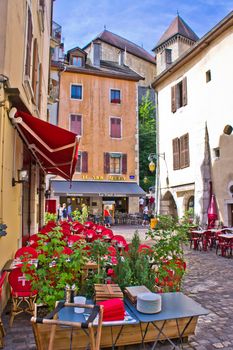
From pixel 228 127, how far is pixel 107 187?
481 inches

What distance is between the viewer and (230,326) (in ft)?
13.8

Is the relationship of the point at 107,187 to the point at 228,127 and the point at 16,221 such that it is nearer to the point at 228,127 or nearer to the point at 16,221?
the point at 228,127

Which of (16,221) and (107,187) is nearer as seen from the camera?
(16,221)

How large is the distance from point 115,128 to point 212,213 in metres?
14.1

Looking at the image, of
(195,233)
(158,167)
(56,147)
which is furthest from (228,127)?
(56,147)

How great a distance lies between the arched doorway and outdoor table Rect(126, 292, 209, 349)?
1531 cm

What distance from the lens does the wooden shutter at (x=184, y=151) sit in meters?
16.2

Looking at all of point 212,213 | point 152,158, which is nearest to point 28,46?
point 212,213

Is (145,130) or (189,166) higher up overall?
(145,130)

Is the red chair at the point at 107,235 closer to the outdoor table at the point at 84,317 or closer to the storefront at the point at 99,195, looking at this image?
the outdoor table at the point at 84,317

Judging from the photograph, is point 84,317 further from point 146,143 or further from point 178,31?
point 178,31

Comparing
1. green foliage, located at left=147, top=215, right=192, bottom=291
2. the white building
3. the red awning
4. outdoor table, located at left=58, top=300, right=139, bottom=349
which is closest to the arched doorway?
the white building

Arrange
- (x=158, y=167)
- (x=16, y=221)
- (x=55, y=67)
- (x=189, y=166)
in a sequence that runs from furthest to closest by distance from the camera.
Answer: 1. (x=55, y=67)
2. (x=158, y=167)
3. (x=189, y=166)
4. (x=16, y=221)

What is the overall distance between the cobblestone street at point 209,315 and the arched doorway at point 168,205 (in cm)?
1014
